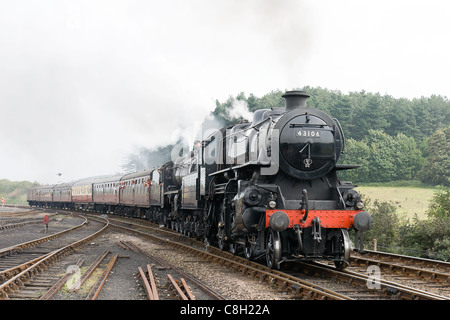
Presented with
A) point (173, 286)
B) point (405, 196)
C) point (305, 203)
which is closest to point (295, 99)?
point (305, 203)

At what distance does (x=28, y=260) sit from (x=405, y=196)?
2864 centimetres

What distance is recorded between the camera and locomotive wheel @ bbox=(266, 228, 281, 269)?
28.8 feet

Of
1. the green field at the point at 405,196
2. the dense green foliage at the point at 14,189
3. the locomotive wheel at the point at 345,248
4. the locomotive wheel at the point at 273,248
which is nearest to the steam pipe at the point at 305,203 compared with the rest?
the locomotive wheel at the point at 273,248

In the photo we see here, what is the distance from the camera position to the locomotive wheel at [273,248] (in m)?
8.77

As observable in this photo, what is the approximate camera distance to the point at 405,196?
3353 centimetres

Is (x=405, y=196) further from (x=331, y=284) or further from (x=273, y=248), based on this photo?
(x=331, y=284)

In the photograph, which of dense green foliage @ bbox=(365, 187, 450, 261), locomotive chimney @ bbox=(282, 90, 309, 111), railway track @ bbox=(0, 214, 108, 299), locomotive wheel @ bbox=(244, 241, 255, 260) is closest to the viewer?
railway track @ bbox=(0, 214, 108, 299)

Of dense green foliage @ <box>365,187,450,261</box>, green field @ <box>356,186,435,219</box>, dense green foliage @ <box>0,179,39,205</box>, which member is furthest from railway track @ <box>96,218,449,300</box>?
dense green foliage @ <box>0,179,39,205</box>

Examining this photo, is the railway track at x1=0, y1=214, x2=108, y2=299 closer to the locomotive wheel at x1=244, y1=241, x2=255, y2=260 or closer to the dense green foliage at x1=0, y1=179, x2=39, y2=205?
the locomotive wheel at x1=244, y1=241, x2=255, y2=260

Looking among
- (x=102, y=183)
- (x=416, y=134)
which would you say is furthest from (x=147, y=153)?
(x=416, y=134)

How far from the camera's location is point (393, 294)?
6.97 m

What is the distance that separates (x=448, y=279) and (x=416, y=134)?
169 feet

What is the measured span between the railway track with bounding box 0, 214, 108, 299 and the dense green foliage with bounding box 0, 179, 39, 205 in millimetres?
75042

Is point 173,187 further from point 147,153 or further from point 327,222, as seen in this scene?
point 147,153
